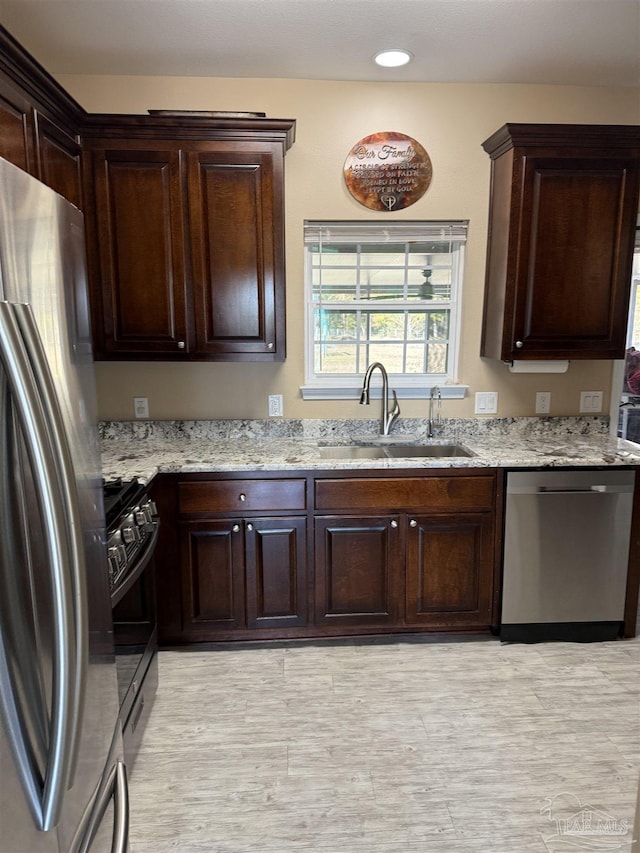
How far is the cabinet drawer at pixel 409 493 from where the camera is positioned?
2.62 metres

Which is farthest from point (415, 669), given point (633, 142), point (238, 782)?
point (633, 142)

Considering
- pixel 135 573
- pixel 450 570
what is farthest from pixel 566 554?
pixel 135 573

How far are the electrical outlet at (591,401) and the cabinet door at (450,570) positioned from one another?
1.02 metres

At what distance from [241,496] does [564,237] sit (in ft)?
6.48

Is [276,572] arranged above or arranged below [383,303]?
below

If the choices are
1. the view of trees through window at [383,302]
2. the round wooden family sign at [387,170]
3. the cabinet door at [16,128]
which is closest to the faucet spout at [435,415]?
the view of trees through window at [383,302]

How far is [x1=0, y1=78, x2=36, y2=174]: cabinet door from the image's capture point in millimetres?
1802

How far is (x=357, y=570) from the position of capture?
2689 millimetres

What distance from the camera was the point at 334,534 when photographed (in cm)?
265

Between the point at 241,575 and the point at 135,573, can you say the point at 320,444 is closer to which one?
the point at 241,575

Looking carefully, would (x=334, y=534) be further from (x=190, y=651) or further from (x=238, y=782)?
(x=238, y=782)

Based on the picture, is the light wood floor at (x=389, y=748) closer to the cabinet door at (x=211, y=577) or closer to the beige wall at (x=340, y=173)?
the cabinet door at (x=211, y=577)

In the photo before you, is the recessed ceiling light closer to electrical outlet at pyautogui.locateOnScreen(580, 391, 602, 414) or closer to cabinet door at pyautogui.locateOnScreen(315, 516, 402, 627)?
electrical outlet at pyautogui.locateOnScreen(580, 391, 602, 414)

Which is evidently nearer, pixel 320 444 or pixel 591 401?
pixel 320 444
